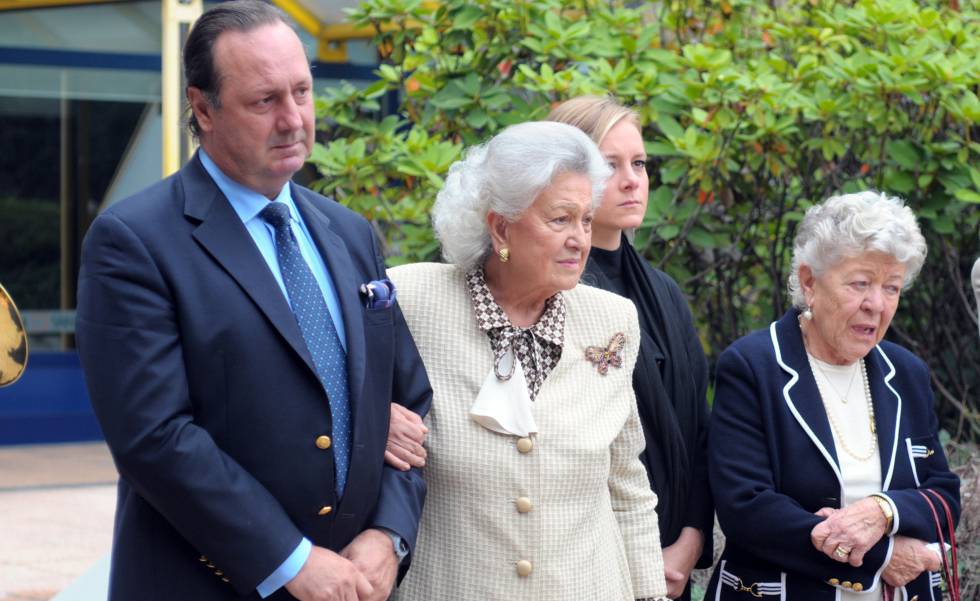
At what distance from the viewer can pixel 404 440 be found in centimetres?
272

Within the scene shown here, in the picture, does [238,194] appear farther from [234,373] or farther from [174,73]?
[174,73]

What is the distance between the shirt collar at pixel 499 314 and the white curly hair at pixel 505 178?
0.05 metres

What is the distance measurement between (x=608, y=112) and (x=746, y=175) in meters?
2.09

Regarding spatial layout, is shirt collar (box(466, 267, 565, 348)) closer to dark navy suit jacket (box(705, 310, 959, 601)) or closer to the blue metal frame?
dark navy suit jacket (box(705, 310, 959, 601))

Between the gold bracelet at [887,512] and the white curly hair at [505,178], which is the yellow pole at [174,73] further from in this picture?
the gold bracelet at [887,512]

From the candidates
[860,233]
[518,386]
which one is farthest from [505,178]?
[860,233]

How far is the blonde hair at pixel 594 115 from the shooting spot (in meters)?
3.58

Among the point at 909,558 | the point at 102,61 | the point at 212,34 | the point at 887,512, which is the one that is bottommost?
the point at 909,558

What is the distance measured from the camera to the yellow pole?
549cm

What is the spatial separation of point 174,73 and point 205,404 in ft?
11.0

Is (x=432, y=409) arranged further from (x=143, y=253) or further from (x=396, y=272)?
(x=143, y=253)

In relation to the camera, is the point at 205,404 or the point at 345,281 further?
the point at 345,281

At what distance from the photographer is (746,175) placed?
556cm

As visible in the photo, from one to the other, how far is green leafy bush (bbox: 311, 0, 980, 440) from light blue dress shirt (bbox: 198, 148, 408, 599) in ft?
7.84
